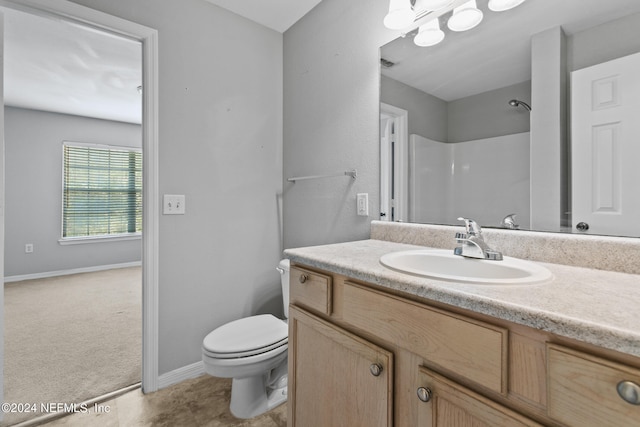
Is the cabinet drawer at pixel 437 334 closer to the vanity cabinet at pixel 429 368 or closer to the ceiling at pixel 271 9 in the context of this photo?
the vanity cabinet at pixel 429 368

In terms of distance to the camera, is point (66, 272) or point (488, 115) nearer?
point (488, 115)

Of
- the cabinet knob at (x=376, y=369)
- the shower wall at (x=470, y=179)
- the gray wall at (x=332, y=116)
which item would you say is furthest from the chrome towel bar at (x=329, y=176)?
the cabinet knob at (x=376, y=369)

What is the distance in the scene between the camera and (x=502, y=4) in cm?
109

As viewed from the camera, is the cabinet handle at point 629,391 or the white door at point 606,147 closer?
the cabinet handle at point 629,391

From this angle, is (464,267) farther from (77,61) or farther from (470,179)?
(77,61)

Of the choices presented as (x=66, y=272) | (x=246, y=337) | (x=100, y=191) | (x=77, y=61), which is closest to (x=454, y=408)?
(x=246, y=337)

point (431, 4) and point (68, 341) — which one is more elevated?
point (431, 4)

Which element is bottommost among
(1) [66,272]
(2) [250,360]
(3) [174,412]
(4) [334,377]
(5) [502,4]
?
(3) [174,412]

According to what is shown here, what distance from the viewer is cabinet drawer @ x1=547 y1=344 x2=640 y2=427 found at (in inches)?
16.8

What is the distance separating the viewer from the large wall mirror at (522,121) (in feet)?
2.82

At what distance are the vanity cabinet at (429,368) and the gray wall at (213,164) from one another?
954 millimetres

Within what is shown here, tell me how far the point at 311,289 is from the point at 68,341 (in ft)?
7.92

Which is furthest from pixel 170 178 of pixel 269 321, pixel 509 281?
pixel 509 281

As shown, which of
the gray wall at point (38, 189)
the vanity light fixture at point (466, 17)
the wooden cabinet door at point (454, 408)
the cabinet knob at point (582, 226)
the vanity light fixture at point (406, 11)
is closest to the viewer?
the wooden cabinet door at point (454, 408)
